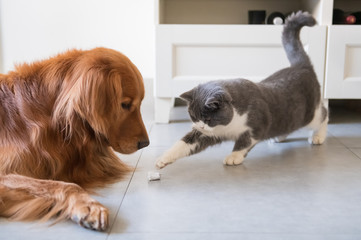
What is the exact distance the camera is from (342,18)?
2188mm

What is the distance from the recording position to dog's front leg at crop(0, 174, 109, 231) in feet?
3.00

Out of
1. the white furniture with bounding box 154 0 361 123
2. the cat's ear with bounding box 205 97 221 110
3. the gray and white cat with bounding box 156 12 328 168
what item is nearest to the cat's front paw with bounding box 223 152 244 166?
the gray and white cat with bounding box 156 12 328 168

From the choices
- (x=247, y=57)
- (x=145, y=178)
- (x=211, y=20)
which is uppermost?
(x=211, y=20)

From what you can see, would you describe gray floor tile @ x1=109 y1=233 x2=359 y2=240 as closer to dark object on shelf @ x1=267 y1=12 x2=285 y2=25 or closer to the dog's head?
the dog's head

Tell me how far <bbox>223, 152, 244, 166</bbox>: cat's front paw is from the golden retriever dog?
379mm

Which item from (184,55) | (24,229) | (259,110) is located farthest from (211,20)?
(24,229)

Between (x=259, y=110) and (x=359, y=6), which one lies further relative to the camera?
(x=359, y=6)

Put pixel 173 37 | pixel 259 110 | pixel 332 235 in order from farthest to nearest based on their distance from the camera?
pixel 173 37 → pixel 259 110 → pixel 332 235

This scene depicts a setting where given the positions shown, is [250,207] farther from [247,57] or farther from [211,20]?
[211,20]

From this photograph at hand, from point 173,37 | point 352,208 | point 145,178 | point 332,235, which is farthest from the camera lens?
point 173,37

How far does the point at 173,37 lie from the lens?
2.04 metres

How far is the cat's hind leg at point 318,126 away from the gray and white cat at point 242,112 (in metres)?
0.08

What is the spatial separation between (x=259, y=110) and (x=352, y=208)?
53 cm

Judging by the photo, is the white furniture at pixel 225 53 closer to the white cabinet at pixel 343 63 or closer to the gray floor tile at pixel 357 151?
the white cabinet at pixel 343 63
